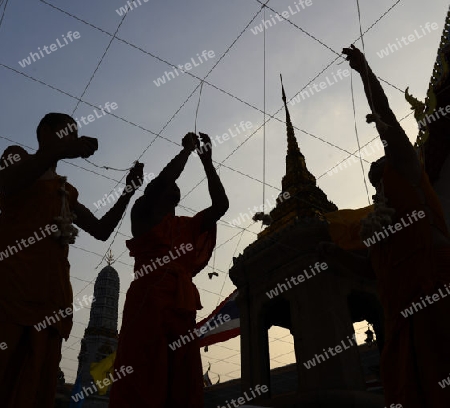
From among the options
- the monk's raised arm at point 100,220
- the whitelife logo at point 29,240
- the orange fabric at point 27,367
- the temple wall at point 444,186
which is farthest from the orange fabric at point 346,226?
the orange fabric at point 27,367

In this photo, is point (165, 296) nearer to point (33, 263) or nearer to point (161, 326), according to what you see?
point (161, 326)

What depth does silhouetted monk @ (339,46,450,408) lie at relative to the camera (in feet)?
7.23

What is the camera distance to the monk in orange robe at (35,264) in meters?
1.85

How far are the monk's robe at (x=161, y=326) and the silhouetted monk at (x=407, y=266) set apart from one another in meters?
1.20

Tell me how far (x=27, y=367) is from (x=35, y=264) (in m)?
0.49

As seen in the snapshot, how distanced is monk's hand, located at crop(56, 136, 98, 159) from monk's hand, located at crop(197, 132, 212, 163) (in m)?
1.15

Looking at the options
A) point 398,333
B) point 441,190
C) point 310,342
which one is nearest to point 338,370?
point 310,342

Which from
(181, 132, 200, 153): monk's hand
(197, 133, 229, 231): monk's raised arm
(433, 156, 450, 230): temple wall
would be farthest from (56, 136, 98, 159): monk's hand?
(433, 156, 450, 230): temple wall

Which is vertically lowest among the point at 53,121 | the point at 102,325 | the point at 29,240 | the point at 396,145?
the point at 29,240

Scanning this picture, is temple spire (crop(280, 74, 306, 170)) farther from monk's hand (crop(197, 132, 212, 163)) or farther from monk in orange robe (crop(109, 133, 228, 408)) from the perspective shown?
monk in orange robe (crop(109, 133, 228, 408))

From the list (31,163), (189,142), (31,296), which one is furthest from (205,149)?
(31,296)

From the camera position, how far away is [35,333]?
6.30 feet

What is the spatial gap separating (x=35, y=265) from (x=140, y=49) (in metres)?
4.79

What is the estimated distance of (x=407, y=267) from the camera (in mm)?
2441
